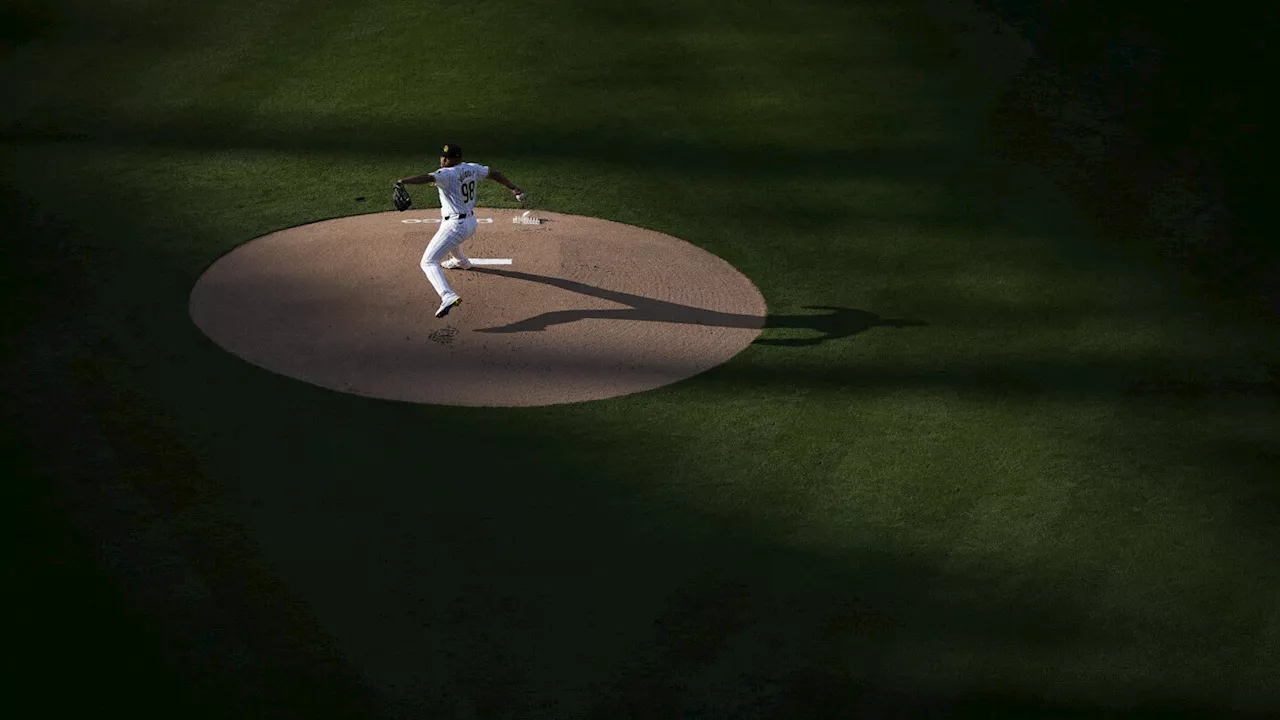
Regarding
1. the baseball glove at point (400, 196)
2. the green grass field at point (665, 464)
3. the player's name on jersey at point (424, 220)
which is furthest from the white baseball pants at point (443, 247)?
the green grass field at point (665, 464)

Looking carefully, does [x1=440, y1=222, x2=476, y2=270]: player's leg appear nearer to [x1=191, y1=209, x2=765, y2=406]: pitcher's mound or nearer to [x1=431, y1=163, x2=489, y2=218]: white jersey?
[x1=191, y1=209, x2=765, y2=406]: pitcher's mound

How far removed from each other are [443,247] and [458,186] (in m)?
0.49

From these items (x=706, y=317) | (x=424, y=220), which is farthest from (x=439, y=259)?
(x=706, y=317)

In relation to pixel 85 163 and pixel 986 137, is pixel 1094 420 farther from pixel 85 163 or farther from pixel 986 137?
→ pixel 85 163

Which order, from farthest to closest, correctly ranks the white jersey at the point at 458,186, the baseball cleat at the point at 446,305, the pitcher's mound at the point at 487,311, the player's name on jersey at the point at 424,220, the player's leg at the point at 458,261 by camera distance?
the player's name on jersey at the point at 424,220, the player's leg at the point at 458,261, the white jersey at the point at 458,186, the baseball cleat at the point at 446,305, the pitcher's mound at the point at 487,311

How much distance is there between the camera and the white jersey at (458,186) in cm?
1077

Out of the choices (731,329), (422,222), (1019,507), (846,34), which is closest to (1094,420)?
(1019,507)

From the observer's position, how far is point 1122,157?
48.9ft

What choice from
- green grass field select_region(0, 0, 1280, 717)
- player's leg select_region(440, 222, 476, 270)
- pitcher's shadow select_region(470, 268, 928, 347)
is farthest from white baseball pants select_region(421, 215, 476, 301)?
green grass field select_region(0, 0, 1280, 717)

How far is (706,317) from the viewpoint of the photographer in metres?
11.1

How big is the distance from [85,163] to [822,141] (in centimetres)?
746

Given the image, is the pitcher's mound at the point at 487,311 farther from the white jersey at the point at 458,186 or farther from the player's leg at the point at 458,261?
the white jersey at the point at 458,186

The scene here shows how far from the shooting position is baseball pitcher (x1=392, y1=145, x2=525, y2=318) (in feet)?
35.1

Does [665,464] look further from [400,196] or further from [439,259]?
[400,196]
